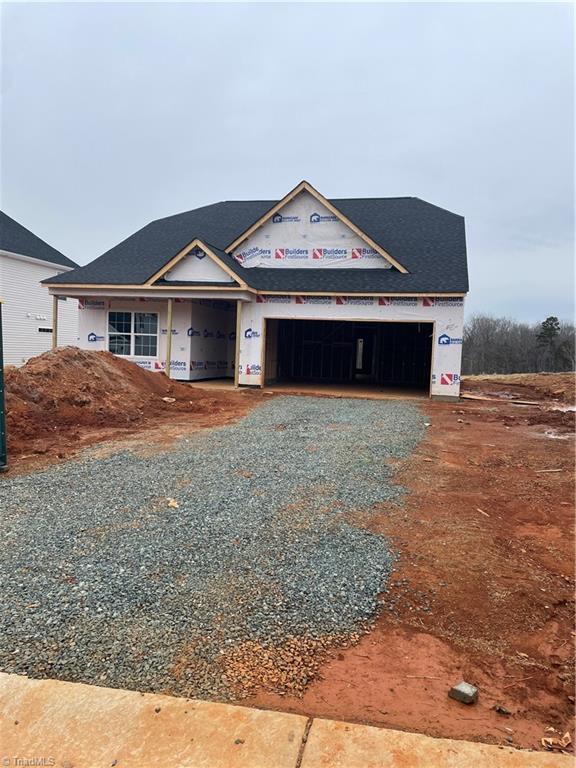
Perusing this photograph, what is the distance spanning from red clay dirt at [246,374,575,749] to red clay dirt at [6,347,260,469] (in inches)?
222

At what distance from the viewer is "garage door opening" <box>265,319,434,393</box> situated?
22.5m

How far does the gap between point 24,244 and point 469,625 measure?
28.7 m

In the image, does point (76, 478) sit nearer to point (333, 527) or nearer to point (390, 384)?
point (333, 527)

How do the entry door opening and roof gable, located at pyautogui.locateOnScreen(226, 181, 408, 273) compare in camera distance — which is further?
the entry door opening

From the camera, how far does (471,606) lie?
3615mm

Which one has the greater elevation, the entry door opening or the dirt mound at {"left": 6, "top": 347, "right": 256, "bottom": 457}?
the entry door opening

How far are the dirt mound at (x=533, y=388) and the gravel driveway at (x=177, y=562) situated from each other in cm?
1438

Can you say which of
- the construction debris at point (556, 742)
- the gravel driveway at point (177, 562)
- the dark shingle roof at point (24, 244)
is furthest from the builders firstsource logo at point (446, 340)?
the dark shingle roof at point (24, 244)

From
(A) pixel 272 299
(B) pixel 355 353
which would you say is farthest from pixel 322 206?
(B) pixel 355 353

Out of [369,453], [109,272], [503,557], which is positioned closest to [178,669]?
[503,557]

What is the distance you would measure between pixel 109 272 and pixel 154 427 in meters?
10.3

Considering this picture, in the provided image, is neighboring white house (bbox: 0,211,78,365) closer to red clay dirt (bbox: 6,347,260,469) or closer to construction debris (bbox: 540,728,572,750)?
red clay dirt (bbox: 6,347,260,469)

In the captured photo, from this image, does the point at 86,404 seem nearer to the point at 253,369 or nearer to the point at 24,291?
the point at 253,369

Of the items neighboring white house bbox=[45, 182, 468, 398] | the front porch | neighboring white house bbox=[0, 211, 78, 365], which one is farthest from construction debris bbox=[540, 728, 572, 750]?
neighboring white house bbox=[0, 211, 78, 365]
